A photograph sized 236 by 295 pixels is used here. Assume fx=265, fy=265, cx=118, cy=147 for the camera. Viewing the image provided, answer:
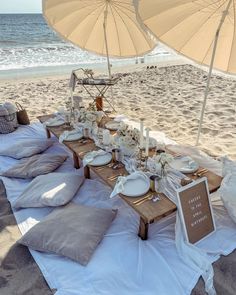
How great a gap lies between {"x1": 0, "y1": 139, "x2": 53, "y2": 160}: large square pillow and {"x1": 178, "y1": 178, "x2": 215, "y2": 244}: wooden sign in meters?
2.09

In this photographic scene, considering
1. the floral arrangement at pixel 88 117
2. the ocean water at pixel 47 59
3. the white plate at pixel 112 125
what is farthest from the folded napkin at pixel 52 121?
the ocean water at pixel 47 59

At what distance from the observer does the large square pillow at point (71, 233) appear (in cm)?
184

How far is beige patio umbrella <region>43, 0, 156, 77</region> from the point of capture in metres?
3.85

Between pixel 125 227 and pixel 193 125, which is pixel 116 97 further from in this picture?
pixel 125 227

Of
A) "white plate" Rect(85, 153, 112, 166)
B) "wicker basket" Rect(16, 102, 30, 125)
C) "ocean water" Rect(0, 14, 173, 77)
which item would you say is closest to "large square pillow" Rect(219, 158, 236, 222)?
"white plate" Rect(85, 153, 112, 166)

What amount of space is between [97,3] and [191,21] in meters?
1.60

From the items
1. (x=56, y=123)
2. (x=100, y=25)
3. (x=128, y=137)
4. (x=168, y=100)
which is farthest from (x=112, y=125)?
(x=168, y=100)

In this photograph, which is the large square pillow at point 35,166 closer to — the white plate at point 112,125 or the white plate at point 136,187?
the white plate at point 112,125

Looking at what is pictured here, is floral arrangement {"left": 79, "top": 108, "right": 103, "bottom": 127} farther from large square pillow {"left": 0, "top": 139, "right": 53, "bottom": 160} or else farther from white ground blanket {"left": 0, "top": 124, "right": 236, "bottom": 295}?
white ground blanket {"left": 0, "top": 124, "right": 236, "bottom": 295}

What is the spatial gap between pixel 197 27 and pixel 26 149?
2.54 metres

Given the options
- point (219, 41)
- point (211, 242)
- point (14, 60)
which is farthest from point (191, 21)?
point (14, 60)

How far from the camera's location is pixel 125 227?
7.10 ft

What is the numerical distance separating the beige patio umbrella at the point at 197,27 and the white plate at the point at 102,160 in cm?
137

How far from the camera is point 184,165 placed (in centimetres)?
237
